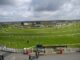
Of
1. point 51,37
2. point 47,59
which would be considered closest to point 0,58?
point 47,59

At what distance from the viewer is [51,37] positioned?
134875 mm

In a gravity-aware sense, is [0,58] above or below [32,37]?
above

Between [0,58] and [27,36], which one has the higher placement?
[0,58]

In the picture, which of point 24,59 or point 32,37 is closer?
point 24,59

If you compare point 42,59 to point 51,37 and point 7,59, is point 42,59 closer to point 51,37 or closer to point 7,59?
point 7,59

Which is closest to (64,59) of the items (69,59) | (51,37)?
(69,59)

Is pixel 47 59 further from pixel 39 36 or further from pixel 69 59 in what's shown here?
pixel 39 36

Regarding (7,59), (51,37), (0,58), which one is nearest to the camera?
(0,58)

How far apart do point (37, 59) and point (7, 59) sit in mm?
4590

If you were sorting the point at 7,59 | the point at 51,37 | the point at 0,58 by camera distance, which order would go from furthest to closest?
the point at 51,37
the point at 7,59
the point at 0,58

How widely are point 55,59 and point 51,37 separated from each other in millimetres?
97806

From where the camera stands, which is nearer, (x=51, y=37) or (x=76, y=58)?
(x=76, y=58)

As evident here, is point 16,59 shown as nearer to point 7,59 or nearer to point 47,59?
point 7,59

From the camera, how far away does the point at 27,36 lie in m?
136
